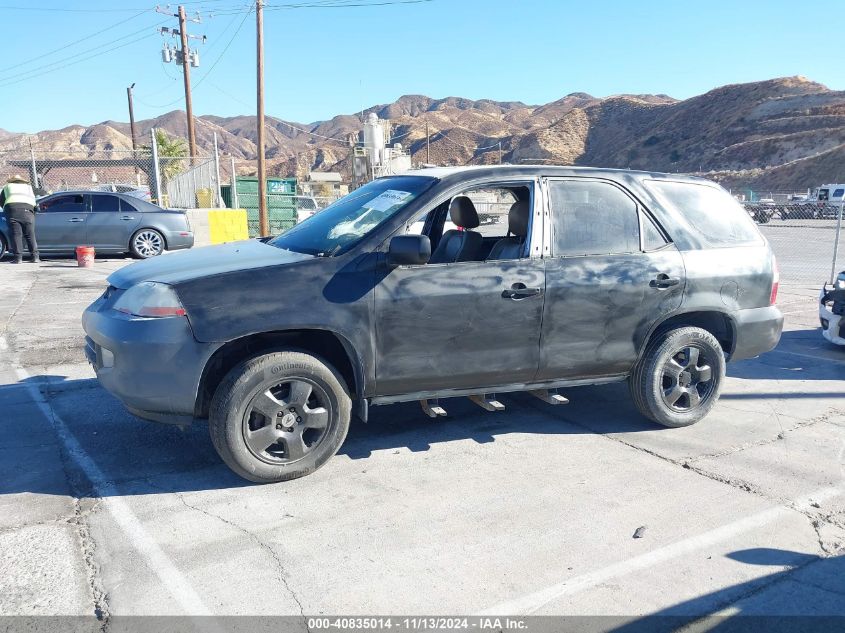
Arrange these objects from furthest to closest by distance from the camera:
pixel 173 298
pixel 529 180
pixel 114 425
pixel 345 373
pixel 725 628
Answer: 1. pixel 114 425
2. pixel 529 180
3. pixel 345 373
4. pixel 173 298
5. pixel 725 628

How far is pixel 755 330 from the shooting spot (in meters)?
5.17

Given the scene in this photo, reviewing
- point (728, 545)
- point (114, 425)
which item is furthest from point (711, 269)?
point (114, 425)

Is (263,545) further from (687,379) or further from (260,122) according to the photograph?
(260,122)

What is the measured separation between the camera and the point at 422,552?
330cm

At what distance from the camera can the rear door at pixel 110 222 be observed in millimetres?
14375

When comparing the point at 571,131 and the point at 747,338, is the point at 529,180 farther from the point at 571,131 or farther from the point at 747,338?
the point at 571,131

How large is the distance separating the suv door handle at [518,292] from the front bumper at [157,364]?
1.84 meters

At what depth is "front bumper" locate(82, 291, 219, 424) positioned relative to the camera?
12.2ft

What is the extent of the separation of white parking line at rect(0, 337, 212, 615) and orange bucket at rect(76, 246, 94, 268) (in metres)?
9.51

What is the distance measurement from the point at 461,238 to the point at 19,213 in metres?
11.9

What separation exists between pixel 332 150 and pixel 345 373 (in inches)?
6865

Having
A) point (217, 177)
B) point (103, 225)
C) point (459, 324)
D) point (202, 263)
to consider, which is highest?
point (217, 177)

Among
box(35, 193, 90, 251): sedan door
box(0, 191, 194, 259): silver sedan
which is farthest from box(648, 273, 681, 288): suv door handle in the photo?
box(35, 193, 90, 251): sedan door

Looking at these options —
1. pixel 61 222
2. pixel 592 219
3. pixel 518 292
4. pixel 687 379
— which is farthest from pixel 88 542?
pixel 61 222
